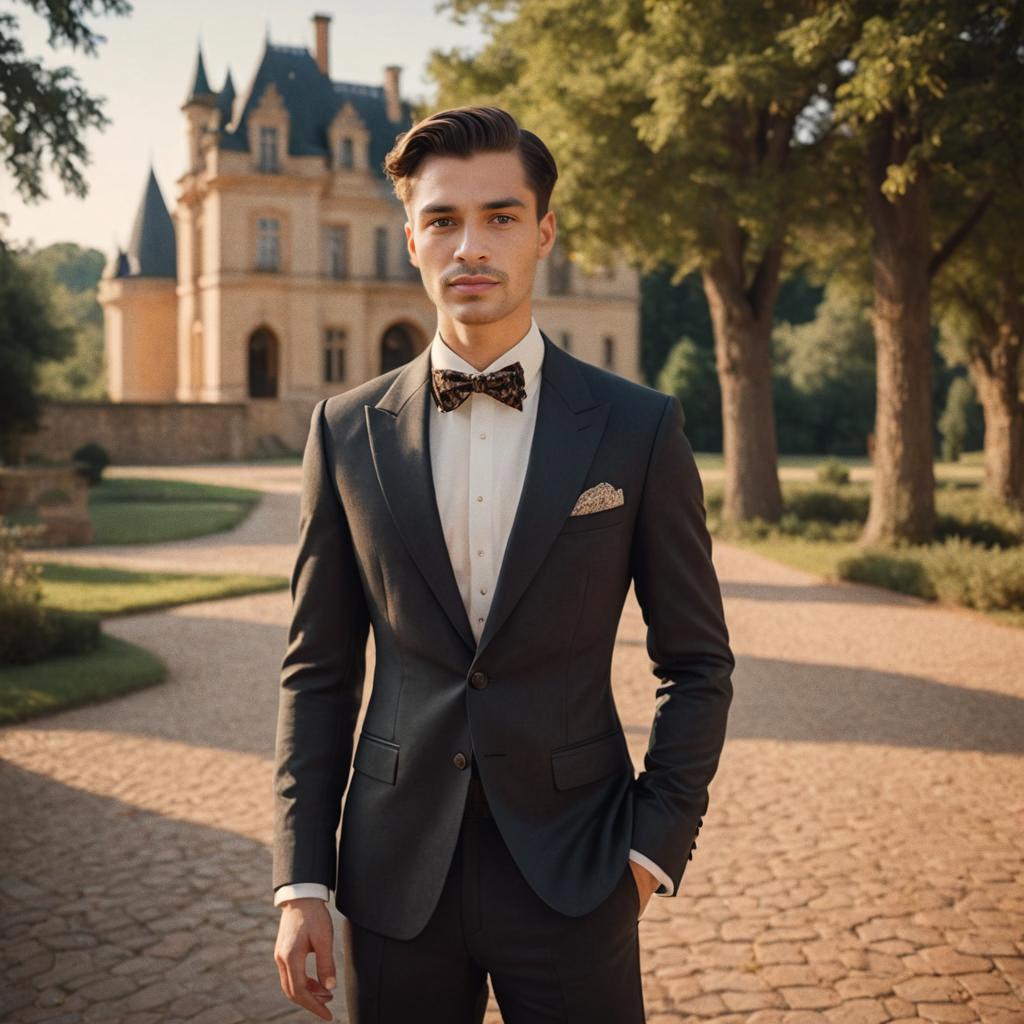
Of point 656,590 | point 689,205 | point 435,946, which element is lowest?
point 435,946

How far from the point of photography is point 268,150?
162 ft

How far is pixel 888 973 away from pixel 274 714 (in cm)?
568

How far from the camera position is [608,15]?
59.4 feet

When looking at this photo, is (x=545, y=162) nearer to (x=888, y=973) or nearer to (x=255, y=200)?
(x=888, y=973)

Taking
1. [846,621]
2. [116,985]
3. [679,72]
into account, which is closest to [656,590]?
[116,985]

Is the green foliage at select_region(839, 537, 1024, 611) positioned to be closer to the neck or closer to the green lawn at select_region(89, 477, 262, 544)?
the green lawn at select_region(89, 477, 262, 544)

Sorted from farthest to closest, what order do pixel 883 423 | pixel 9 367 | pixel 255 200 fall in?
pixel 255 200 → pixel 9 367 → pixel 883 423

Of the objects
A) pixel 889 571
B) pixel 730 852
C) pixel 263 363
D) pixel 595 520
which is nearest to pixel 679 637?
pixel 595 520

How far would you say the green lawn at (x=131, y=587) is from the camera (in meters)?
14.1

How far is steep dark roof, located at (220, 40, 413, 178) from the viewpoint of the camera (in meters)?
50.4

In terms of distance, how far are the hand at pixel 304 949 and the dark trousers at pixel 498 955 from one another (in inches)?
3.0

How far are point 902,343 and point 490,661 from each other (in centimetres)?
1586

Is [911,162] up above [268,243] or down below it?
below

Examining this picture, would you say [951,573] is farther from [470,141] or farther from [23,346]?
[23,346]
